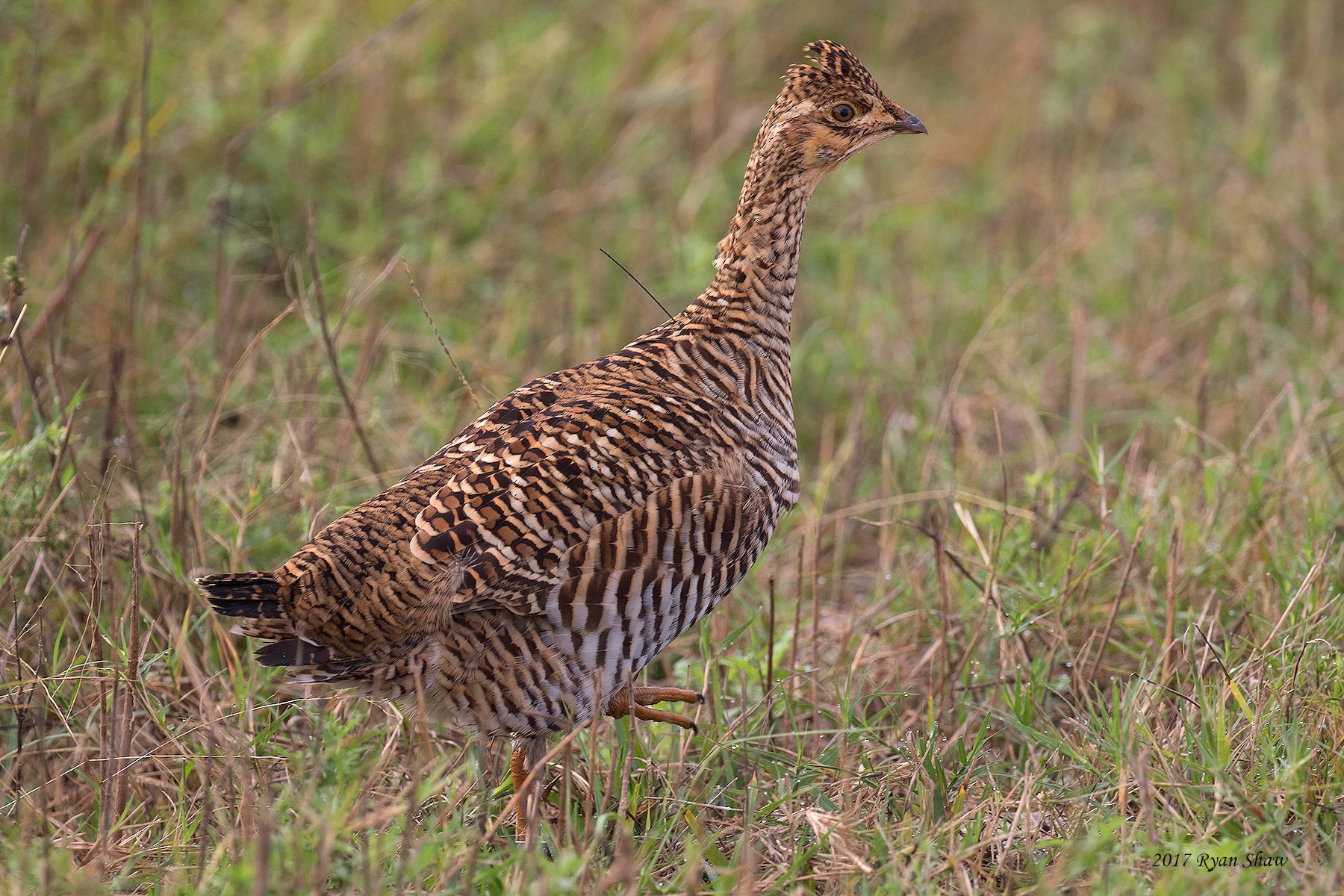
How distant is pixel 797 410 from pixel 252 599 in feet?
9.94

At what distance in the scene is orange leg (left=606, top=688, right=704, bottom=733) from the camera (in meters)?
3.45

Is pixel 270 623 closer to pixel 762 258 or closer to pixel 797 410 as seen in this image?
pixel 762 258

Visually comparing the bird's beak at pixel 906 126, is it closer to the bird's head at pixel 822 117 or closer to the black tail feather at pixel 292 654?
the bird's head at pixel 822 117

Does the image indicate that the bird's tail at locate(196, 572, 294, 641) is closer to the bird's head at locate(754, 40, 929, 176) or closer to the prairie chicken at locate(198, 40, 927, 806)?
the prairie chicken at locate(198, 40, 927, 806)

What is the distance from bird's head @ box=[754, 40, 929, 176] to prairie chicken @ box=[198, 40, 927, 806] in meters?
0.54

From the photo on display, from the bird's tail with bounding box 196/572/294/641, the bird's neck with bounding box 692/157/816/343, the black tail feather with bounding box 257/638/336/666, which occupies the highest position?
the bird's neck with bounding box 692/157/816/343

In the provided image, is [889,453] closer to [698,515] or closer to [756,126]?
[698,515]

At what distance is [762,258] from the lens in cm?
367

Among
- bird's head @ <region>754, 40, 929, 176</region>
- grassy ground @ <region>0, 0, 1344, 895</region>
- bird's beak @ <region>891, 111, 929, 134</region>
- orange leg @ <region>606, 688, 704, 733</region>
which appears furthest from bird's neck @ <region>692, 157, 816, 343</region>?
orange leg @ <region>606, 688, 704, 733</region>

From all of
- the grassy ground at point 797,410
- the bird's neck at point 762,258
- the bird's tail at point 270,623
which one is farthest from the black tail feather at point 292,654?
the bird's neck at point 762,258

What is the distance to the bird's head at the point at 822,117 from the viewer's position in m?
3.67

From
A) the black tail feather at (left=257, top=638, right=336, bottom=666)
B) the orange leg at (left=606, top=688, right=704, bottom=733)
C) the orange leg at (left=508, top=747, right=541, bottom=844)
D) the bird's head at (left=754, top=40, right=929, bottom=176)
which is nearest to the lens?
the orange leg at (left=508, top=747, right=541, bottom=844)

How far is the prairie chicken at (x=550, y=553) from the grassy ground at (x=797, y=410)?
206 mm

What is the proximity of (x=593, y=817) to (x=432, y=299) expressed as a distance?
3.11m
